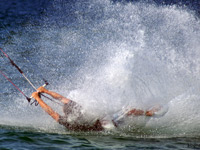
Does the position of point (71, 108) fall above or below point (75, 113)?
above

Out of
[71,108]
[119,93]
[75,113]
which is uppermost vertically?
[119,93]

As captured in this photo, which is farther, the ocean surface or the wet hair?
the wet hair

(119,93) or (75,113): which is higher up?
(119,93)

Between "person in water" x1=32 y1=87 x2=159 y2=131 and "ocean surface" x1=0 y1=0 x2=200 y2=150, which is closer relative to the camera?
"ocean surface" x1=0 y1=0 x2=200 y2=150

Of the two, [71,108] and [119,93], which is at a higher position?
[119,93]

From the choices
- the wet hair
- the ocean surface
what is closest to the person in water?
the wet hair

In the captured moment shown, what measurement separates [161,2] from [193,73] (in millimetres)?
19123

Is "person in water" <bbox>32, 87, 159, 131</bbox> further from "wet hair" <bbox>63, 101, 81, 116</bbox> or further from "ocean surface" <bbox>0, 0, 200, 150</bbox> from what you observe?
"ocean surface" <bbox>0, 0, 200, 150</bbox>

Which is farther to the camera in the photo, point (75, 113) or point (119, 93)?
point (119, 93)

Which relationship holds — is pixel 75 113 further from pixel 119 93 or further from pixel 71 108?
pixel 119 93

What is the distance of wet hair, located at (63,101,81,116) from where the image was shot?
8.19 m

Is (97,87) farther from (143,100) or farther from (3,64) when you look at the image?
(3,64)

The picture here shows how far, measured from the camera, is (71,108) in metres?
8.21

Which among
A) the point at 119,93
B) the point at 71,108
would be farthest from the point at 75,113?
the point at 119,93
